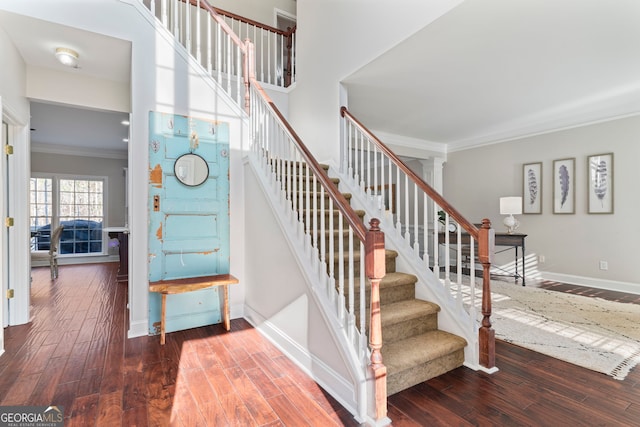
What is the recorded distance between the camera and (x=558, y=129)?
486cm

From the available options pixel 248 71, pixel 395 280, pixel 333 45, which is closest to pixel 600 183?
pixel 395 280

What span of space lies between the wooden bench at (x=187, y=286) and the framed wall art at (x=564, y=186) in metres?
5.03

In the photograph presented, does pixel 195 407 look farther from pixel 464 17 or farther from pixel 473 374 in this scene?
pixel 464 17

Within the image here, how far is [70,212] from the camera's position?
7395 mm

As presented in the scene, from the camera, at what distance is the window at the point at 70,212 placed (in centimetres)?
709

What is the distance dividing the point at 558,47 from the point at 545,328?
260 centimetres

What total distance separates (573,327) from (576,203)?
2581 millimetres

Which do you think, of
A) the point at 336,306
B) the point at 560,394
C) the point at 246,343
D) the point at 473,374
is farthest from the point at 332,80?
the point at 560,394

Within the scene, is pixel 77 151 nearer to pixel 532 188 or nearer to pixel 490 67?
pixel 490 67

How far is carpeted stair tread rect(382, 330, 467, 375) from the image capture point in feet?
6.40

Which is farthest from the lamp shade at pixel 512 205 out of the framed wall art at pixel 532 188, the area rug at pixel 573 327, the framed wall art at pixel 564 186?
the area rug at pixel 573 327

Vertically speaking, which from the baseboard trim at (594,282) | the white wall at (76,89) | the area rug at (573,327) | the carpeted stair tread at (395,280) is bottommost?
the area rug at (573,327)

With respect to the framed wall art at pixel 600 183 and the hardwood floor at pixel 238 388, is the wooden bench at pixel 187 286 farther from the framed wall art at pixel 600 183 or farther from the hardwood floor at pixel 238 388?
the framed wall art at pixel 600 183

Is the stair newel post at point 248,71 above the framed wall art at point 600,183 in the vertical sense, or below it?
above
